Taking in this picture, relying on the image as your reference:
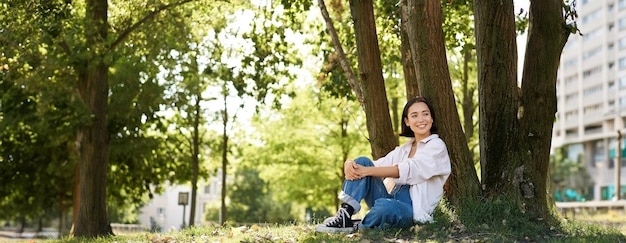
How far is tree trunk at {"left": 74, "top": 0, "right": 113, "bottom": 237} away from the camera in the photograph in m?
19.2

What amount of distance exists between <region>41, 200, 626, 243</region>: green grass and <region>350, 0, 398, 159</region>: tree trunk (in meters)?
3.10

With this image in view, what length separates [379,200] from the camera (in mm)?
7555

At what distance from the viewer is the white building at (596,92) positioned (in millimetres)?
90875

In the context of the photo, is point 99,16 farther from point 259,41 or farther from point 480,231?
point 480,231

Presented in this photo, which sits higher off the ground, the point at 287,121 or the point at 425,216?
the point at 287,121

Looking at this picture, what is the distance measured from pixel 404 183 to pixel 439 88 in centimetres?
149

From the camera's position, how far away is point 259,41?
17.0 metres

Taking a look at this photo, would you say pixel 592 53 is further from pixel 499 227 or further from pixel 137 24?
pixel 499 227

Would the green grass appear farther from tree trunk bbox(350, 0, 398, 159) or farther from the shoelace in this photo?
tree trunk bbox(350, 0, 398, 159)

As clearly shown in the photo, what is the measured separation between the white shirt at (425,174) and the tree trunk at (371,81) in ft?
11.8

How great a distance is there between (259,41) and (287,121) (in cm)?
1898

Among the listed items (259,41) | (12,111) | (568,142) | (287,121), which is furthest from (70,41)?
(568,142)

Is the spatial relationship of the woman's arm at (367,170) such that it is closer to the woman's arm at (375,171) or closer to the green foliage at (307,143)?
the woman's arm at (375,171)

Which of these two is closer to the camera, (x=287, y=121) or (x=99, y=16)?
(x=99, y=16)
